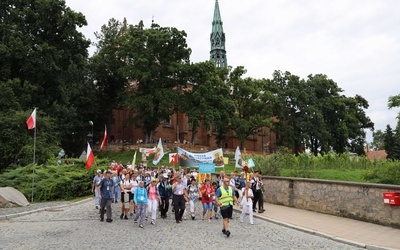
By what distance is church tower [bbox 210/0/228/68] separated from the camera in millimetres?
85375

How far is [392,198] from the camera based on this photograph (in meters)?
14.2

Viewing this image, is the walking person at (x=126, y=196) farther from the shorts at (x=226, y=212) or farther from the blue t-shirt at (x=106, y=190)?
the shorts at (x=226, y=212)

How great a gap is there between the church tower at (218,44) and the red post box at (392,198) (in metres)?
71.9

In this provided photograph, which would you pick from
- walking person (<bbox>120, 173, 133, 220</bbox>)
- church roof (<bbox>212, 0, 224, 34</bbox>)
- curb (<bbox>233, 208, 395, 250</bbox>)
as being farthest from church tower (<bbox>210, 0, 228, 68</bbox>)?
curb (<bbox>233, 208, 395, 250</bbox>)

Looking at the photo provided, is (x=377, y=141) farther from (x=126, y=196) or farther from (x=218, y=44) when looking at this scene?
(x=126, y=196)

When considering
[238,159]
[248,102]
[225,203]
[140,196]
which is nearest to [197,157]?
[238,159]

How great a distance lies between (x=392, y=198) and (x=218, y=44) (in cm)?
7433

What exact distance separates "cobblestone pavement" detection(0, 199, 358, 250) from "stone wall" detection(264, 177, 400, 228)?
342 cm

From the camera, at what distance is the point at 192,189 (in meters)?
17.8

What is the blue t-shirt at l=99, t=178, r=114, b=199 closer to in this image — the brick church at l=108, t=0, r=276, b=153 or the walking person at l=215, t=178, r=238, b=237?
the walking person at l=215, t=178, r=238, b=237

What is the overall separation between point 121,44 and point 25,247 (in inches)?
1875

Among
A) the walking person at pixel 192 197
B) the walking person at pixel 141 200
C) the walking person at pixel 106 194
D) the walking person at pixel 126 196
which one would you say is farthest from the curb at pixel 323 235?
the walking person at pixel 106 194

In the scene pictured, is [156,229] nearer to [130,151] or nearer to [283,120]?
[130,151]

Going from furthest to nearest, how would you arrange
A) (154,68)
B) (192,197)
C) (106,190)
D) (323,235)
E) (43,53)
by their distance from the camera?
(154,68), (43,53), (192,197), (106,190), (323,235)
